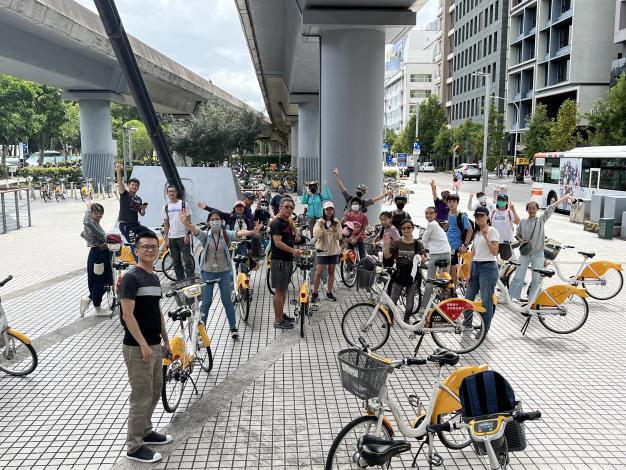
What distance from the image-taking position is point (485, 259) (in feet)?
24.8

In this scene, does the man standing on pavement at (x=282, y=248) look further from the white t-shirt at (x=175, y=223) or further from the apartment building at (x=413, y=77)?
the apartment building at (x=413, y=77)

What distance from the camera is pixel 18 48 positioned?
22.6 metres

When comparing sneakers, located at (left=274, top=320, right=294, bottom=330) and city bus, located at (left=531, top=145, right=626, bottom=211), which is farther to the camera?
city bus, located at (left=531, top=145, right=626, bottom=211)

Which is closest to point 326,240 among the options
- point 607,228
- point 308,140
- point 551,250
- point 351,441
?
point 551,250

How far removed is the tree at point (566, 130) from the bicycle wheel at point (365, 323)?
39.2 metres

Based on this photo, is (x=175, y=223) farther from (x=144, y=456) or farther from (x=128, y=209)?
(x=144, y=456)

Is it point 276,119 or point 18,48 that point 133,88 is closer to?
Result: point 18,48

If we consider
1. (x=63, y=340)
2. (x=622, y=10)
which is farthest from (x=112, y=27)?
(x=622, y=10)

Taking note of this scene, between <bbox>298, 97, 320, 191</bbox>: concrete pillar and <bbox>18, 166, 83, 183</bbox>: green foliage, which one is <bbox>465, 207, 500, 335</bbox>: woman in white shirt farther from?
<bbox>18, 166, 83, 183</bbox>: green foliage

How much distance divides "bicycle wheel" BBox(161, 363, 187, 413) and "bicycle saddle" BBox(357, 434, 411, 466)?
A: 2233 mm

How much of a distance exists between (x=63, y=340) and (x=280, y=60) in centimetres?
2385

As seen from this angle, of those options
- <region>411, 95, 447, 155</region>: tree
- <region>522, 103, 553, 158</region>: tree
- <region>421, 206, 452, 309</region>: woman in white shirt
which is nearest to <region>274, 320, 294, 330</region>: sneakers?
<region>421, 206, 452, 309</region>: woman in white shirt

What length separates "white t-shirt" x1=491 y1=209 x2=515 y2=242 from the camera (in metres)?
9.77

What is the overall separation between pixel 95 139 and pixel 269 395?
32.6m
